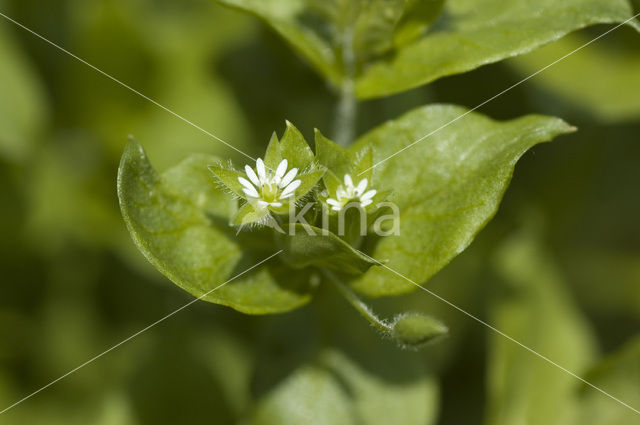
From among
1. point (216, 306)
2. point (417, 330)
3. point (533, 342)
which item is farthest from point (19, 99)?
point (533, 342)

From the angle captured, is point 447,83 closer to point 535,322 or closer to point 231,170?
point 535,322

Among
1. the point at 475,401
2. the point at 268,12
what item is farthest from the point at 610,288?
the point at 268,12

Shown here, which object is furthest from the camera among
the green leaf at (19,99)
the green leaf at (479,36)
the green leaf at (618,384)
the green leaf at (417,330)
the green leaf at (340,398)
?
the green leaf at (19,99)

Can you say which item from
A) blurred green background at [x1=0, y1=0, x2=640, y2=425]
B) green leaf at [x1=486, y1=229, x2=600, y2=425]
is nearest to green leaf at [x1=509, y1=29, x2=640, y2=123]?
blurred green background at [x1=0, y1=0, x2=640, y2=425]

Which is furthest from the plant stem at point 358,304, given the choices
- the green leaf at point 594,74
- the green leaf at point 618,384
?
the green leaf at point 594,74

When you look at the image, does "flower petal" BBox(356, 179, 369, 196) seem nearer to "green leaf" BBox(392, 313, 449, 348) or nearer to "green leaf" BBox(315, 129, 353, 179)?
"green leaf" BBox(315, 129, 353, 179)

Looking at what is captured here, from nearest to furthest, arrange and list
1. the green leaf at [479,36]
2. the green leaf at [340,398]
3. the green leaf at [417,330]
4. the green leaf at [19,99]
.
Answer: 1. the green leaf at [417,330]
2. the green leaf at [479,36]
3. the green leaf at [340,398]
4. the green leaf at [19,99]

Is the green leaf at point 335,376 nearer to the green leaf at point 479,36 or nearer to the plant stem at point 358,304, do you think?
the plant stem at point 358,304
